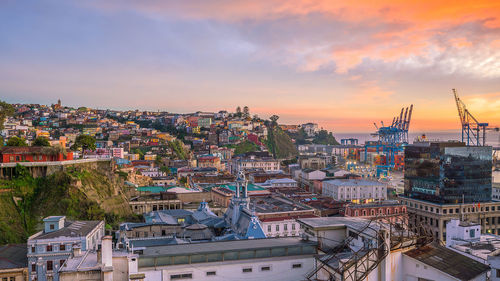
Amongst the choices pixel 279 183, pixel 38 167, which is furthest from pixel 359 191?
pixel 38 167

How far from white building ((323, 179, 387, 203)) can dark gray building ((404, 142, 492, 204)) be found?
1003 centimetres

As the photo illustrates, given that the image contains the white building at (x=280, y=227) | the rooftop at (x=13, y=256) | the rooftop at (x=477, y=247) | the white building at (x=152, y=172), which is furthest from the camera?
the white building at (x=152, y=172)

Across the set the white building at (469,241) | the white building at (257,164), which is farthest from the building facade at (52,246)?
the white building at (257,164)

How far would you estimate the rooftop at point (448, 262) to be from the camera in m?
14.7

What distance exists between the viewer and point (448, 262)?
1520 centimetres

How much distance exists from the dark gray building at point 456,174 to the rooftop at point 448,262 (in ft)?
120

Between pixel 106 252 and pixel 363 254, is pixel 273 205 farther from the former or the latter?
pixel 106 252

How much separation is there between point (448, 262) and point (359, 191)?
4819cm

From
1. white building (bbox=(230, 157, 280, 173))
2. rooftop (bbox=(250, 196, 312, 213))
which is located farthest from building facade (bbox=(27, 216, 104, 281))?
white building (bbox=(230, 157, 280, 173))

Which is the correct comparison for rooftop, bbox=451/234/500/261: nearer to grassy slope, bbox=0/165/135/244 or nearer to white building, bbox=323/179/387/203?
grassy slope, bbox=0/165/135/244

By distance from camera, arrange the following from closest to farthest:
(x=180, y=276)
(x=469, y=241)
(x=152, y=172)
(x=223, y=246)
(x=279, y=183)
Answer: (x=180, y=276)
(x=223, y=246)
(x=469, y=241)
(x=279, y=183)
(x=152, y=172)

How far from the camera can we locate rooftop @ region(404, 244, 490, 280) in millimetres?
14695

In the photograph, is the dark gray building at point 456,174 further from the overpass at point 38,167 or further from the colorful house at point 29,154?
the colorful house at point 29,154

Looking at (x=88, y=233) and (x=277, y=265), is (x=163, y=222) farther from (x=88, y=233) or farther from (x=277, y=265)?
(x=277, y=265)
